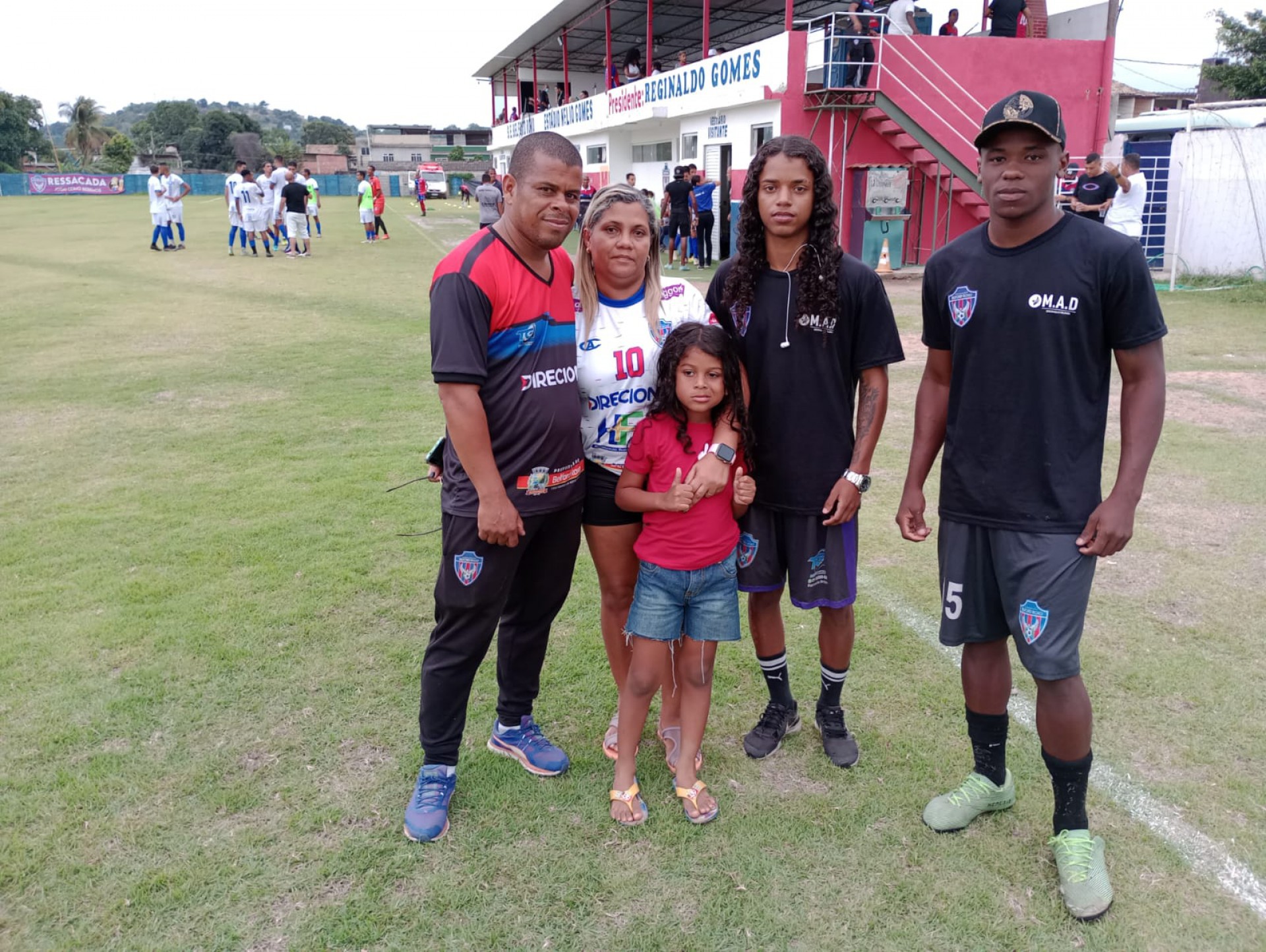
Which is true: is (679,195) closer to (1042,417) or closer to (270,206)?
(270,206)

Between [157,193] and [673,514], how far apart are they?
22403mm

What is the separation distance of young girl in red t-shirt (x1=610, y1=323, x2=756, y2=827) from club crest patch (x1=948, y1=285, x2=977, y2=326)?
0.66 m

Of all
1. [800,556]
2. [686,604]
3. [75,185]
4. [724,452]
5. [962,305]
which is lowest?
[686,604]

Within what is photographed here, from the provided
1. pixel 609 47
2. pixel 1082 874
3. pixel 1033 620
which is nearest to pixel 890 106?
pixel 609 47

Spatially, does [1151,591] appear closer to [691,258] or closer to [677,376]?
[677,376]

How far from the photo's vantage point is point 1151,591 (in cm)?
446

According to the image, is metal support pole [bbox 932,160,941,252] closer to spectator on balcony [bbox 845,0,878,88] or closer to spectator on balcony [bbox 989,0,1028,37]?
spectator on balcony [bbox 845,0,878,88]

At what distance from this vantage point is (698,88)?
69.1 ft

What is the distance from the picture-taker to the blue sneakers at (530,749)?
10.5 feet

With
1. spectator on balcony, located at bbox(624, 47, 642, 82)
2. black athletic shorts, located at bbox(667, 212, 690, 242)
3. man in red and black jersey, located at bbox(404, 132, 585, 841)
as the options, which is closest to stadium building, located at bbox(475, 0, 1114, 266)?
black athletic shorts, located at bbox(667, 212, 690, 242)

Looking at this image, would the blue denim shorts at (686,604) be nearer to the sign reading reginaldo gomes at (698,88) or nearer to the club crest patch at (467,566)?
the club crest patch at (467,566)

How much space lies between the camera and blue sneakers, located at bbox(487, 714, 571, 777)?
3.19 meters

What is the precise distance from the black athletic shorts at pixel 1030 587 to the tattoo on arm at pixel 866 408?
1.37ft

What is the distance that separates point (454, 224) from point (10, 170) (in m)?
59.6
